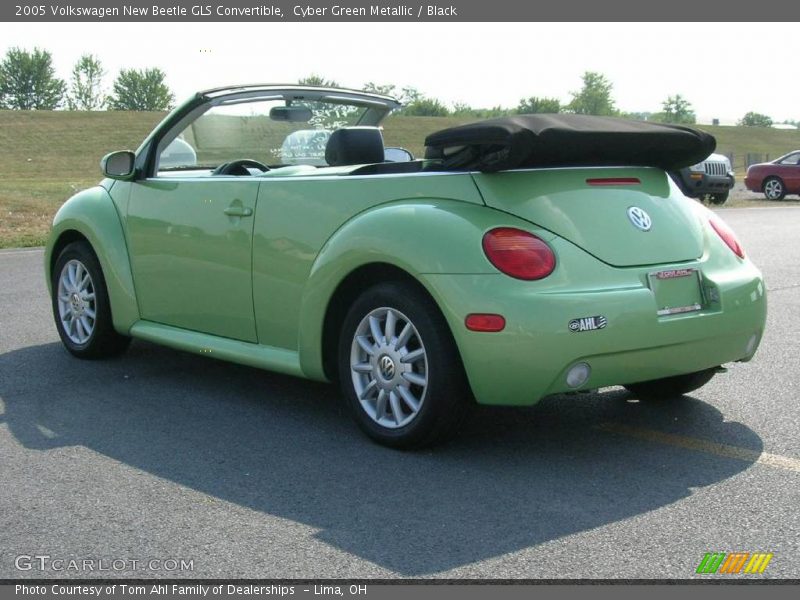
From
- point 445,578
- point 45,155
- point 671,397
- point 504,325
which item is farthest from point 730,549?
point 45,155

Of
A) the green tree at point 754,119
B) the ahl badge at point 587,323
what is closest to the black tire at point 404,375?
the ahl badge at point 587,323

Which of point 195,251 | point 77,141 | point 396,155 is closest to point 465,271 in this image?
point 195,251

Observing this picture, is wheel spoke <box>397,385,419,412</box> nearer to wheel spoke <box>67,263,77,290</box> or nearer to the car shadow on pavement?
the car shadow on pavement

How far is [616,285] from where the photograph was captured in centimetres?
463

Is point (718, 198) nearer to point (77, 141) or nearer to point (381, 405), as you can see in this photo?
point (381, 405)

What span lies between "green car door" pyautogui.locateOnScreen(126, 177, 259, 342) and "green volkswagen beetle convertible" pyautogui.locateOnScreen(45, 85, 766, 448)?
12 mm

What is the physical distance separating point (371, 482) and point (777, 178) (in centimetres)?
2816

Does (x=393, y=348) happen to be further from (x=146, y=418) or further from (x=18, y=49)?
(x=18, y=49)

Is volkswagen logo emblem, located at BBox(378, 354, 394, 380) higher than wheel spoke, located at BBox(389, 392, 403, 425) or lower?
higher

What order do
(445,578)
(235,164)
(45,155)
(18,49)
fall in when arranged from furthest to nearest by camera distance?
1. (18,49)
2. (45,155)
3. (235,164)
4. (445,578)

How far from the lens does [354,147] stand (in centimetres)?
613

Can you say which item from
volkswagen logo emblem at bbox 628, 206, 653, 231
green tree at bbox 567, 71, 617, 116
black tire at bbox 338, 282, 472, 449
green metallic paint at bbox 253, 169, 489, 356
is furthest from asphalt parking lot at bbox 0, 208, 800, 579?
green tree at bbox 567, 71, 617, 116

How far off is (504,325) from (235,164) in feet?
8.62

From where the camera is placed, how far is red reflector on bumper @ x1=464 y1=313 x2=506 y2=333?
14.6 ft
